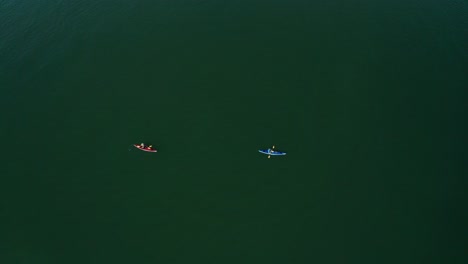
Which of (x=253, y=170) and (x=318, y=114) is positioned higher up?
(x=318, y=114)

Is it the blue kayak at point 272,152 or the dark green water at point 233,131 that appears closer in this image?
the dark green water at point 233,131

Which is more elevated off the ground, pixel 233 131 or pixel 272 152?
pixel 233 131

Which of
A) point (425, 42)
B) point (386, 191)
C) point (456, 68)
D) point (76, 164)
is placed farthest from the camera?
point (425, 42)

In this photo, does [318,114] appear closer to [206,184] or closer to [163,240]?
[206,184]

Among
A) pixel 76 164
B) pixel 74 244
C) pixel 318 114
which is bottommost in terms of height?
pixel 74 244

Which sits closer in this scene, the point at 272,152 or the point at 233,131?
the point at 272,152

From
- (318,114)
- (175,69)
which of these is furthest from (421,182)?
(175,69)

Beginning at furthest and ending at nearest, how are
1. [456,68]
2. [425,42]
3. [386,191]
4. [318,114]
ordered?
[425,42] < [456,68] < [318,114] < [386,191]

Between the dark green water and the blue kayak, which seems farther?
the blue kayak
